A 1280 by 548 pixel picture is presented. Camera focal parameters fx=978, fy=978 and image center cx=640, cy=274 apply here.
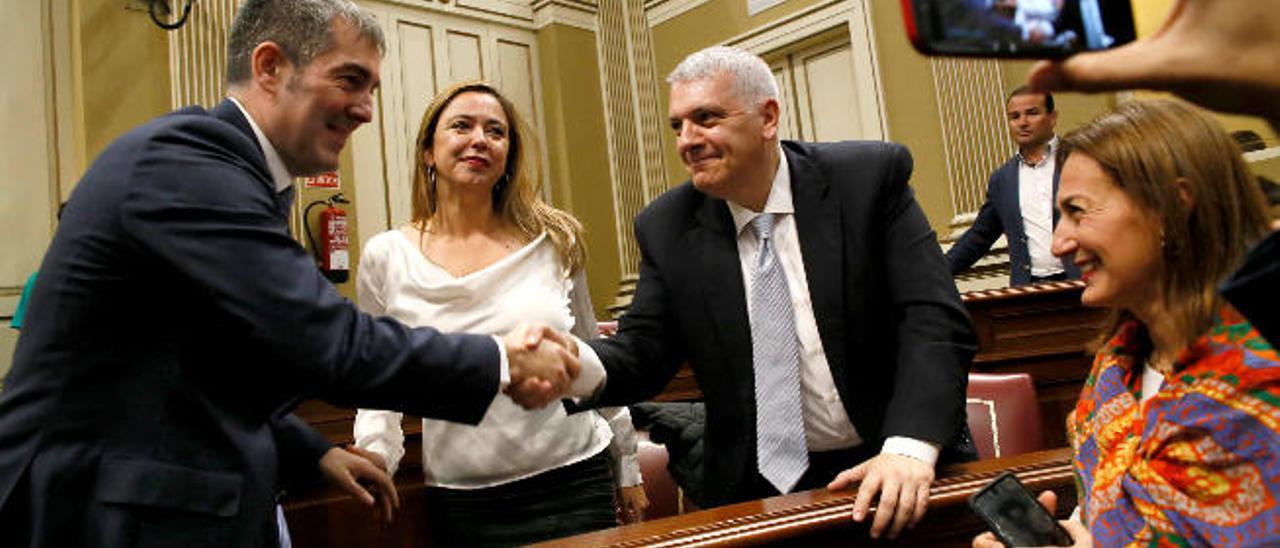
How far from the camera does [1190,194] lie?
1264 mm

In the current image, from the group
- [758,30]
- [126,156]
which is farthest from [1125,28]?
[758,30]

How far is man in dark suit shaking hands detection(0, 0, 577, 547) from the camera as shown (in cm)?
119

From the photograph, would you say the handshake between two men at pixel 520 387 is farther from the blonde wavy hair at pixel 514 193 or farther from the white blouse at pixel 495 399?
the blonde wavy hair at pixel 514 193

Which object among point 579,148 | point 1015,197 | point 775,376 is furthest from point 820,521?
point 579,148

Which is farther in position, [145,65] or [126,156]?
[145,65]

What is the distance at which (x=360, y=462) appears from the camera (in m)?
1.69

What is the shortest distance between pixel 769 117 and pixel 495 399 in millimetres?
768

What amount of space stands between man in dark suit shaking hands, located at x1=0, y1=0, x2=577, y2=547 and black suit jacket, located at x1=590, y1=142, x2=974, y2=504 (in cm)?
47

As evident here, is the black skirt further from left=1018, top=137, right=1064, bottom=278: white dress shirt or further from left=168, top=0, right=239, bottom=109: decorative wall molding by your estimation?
left=168, top=0, right=239, bottom=109: decorative wall molding

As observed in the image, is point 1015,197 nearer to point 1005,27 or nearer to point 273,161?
point 273,161

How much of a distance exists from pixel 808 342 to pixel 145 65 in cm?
459

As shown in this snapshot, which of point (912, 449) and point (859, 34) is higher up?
point (859, 34)

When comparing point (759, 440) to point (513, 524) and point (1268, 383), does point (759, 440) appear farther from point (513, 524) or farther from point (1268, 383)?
point (1268, 383)

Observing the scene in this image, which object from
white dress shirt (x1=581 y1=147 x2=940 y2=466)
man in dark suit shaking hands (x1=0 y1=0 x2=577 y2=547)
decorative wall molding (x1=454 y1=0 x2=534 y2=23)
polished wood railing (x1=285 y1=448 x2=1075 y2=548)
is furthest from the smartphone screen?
decorative wall molding (x1=454 y1=0 x2=534 y2=23)
